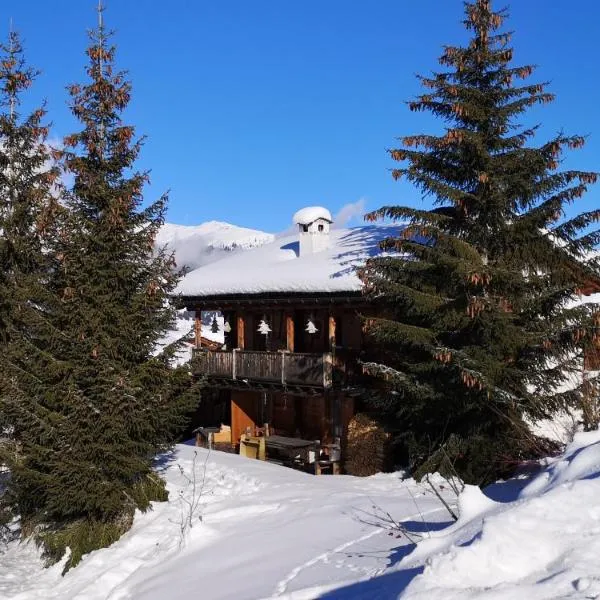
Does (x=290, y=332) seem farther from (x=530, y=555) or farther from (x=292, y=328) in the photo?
(x=530, y=555)

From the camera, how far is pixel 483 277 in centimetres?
1268

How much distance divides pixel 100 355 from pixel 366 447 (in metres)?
7.48

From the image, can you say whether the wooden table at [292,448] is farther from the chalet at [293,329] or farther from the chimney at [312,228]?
the chimney at [312,228]

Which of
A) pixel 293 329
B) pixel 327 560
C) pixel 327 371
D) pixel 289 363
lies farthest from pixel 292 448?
pixel 327 560

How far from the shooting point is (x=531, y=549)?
566 centimetres

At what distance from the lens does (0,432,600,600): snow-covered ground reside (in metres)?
5.55

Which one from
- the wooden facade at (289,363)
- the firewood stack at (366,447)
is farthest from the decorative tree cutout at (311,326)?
the firewood stack at (366,447)

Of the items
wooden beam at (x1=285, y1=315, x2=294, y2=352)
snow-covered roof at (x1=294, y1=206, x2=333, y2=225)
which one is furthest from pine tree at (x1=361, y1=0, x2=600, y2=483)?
snow-covered roof at (x1=294, y1=206, x2=333, y2=225)

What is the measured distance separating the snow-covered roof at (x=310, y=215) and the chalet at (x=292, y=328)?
34 mm

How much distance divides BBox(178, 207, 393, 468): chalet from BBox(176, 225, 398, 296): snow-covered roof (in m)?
0.04

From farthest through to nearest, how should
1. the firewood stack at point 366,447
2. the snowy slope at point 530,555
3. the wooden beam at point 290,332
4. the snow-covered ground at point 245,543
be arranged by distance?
1. the wooden beam at point 290,332
2. the firewood stack at point 366,447
3. the snow-covered ground at point 245,543
4. the snowy slope at point 530,555

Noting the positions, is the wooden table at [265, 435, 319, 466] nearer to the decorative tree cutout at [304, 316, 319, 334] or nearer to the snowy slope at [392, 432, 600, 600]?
the decorative tree cutout at [304, 316, 319, 334]

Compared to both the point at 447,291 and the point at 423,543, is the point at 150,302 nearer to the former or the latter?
the point at 447,291

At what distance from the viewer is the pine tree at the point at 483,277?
1334cm
